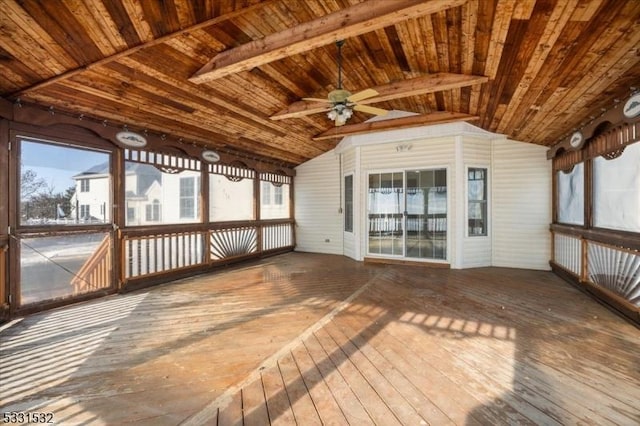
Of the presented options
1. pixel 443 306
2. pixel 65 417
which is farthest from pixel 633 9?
pixel 65 417

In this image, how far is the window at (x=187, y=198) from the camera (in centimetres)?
643

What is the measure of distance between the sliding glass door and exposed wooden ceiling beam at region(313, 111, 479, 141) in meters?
1.10

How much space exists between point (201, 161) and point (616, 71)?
6.49 meters

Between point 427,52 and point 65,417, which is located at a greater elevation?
point 427,52

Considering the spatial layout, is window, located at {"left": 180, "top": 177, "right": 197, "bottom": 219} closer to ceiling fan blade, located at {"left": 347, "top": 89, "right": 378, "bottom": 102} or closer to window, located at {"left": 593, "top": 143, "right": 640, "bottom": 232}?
ceiling fan blade, located at {"left": 347, "top": 89, "right": 378, "bottom": 102}

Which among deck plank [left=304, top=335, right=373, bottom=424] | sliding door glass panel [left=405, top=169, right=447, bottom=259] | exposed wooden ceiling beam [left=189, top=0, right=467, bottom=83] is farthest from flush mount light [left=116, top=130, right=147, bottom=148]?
sliding door glass panel [left=405, top=169, right=447, bottom=259]

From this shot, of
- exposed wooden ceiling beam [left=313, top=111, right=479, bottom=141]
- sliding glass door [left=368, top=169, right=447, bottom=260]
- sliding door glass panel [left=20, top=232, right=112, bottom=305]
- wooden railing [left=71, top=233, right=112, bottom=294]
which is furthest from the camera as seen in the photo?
sliding glass door [left=368, top=169, right=447, bottom=260]

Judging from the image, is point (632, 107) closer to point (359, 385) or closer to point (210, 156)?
point (359, 385)

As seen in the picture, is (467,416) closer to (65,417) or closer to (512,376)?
(512,376)

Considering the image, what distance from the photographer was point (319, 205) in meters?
8.95

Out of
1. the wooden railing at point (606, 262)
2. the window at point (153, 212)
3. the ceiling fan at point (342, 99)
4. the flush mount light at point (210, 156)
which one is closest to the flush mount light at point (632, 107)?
the wooden railing at point (606, 262)

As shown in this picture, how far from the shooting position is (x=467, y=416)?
6.31 feet

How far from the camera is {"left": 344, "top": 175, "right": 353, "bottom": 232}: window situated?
7988 millimetres

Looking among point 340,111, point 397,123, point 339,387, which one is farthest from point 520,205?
point 339,387
